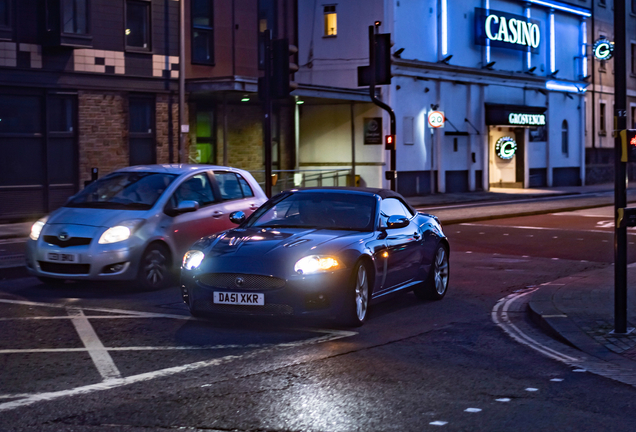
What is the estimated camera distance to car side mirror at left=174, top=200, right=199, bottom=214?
40.4ft

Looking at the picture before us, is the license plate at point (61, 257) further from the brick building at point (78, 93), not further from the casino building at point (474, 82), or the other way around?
the casino building at point (474, 82)

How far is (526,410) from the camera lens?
6.12m

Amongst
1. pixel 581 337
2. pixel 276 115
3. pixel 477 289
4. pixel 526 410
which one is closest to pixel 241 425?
pixel 526 410

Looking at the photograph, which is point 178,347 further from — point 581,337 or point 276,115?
point 276,115

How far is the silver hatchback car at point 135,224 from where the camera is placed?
450 inches

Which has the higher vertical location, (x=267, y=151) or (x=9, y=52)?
(x=9, y=52)

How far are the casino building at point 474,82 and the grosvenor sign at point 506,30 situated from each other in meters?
0.05

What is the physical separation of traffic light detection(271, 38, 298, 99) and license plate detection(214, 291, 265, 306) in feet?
28.8

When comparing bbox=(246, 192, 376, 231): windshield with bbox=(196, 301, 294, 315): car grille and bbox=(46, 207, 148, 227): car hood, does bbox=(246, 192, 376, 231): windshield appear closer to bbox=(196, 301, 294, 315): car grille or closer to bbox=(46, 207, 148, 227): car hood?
bbox=(196, 301, 294, 315): car grille

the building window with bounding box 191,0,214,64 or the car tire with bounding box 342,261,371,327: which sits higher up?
the building window with bounding box 191,0,214,64

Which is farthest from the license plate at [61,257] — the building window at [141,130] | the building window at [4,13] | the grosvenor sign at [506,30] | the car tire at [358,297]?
the grosvenor sign at [506,30]

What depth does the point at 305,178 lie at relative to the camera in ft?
106

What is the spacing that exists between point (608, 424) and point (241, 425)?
2.17m

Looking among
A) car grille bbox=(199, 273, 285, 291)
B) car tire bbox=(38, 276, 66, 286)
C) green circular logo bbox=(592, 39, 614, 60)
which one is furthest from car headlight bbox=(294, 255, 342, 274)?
green circular logo bbox=(592, 39, 614, 60)
